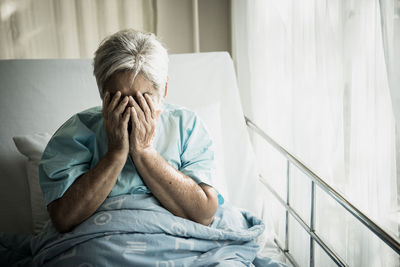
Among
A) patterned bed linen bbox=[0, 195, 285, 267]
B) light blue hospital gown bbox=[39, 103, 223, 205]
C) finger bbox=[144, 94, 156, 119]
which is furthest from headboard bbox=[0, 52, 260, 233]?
finger bbox=[144, 94, 156, 119]

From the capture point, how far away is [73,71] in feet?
6.67

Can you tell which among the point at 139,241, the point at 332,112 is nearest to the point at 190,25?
the point at 332,112

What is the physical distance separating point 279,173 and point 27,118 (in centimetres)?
121

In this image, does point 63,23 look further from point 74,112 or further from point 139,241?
point 139,241

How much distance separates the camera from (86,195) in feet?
4.26

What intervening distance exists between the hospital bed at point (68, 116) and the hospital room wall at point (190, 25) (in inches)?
26.0

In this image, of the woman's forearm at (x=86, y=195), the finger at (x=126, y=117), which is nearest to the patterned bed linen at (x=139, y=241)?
the woman's forearm at (x=86, y=195)

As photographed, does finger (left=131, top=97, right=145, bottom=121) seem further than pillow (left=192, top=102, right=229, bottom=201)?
No

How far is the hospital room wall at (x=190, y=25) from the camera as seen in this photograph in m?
2.77

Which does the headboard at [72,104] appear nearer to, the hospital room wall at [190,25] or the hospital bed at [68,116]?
the hospital bed at [68,116]

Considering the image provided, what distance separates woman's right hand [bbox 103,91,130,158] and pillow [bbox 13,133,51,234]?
53cm

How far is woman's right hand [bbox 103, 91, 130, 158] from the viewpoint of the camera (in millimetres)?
1312

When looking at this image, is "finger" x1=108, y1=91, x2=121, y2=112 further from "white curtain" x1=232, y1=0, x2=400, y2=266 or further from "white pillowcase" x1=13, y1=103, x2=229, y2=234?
"white curtain" x1=232, y1=0, x2=400, y2=266

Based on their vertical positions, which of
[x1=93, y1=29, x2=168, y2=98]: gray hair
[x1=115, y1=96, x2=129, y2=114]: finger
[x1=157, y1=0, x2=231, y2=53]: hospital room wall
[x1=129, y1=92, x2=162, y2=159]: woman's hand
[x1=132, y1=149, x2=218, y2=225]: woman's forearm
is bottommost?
[x1=132, y1=149, x2=218, y2=225]: woman's forearm
